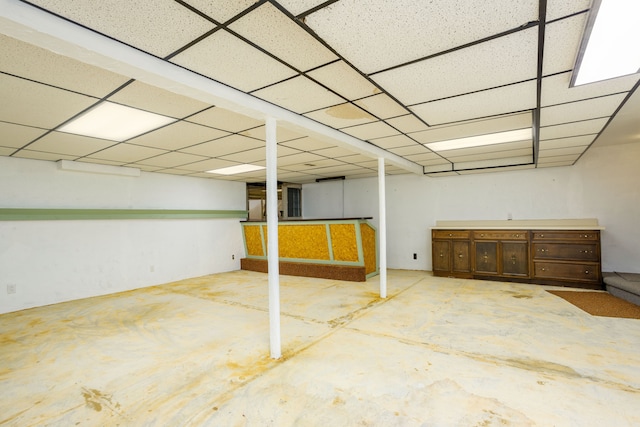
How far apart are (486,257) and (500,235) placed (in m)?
0.52

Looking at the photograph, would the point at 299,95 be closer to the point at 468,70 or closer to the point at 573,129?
the point at 468,70

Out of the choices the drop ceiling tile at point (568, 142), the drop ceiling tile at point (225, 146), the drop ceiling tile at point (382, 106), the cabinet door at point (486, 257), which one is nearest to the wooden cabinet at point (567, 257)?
the cabinet door at point (486, 257)

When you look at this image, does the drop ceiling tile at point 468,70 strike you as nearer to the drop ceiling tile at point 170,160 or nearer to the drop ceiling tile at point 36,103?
the drop ceiling tile at point 36,103

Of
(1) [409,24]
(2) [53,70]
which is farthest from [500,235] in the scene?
(2) [53,70]

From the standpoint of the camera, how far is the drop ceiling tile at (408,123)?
3484mm

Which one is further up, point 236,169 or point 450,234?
point 236,169

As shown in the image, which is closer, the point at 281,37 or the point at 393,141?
the point at 281,37

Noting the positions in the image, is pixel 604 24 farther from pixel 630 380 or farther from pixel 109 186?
pixel 109 186

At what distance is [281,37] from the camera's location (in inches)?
73.2

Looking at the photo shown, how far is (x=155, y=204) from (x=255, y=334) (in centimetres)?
457

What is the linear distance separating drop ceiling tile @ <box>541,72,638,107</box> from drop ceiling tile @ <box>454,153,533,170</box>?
3.18m

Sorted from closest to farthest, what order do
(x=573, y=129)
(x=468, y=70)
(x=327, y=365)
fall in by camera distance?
(x=468, y=70) → (x=327, y=365) → (x=573, y=129)

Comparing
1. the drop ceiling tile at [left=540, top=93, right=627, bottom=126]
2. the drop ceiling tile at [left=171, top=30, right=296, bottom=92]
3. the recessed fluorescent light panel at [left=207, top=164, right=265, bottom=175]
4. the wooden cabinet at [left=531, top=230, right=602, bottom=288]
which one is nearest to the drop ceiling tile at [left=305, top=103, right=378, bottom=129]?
the drop ceiling tile at [left=171, top=30, right=296, bottom=92]

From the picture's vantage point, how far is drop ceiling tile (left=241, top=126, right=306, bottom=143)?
378 cm
